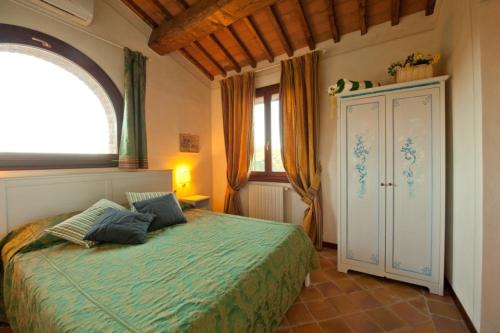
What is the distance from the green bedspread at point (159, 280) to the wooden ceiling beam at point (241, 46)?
8.60 feet

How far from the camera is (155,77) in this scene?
2.97m

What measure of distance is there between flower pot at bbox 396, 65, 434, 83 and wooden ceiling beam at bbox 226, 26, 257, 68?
2.03 meters

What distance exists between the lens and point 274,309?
1284 mm

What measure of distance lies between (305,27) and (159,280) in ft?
9.90

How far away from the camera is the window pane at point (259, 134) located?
340cm

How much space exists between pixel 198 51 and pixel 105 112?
1.67m

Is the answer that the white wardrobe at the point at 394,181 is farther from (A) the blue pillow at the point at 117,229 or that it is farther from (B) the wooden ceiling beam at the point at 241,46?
(A) the blue pillow at the point at 117,229

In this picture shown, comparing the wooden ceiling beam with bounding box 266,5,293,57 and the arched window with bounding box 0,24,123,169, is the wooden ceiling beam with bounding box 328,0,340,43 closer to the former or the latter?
the wooden ceiling beam with bounding box 266,5,293,57

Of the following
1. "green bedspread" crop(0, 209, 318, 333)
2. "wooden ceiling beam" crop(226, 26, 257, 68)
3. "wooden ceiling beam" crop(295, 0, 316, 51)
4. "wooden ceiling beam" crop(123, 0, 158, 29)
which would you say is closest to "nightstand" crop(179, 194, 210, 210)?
"green bedspread" crop(0, 209, 318, 333)

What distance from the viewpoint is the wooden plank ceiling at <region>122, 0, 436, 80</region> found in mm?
2307

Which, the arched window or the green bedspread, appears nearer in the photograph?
the green bedspread

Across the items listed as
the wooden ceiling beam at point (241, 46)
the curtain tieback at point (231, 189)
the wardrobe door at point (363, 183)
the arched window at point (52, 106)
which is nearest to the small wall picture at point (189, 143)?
the curtain tieback at point (231, 189)

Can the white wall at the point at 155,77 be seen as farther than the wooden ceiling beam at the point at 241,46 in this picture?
No

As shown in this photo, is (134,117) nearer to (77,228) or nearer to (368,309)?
(77,228)
